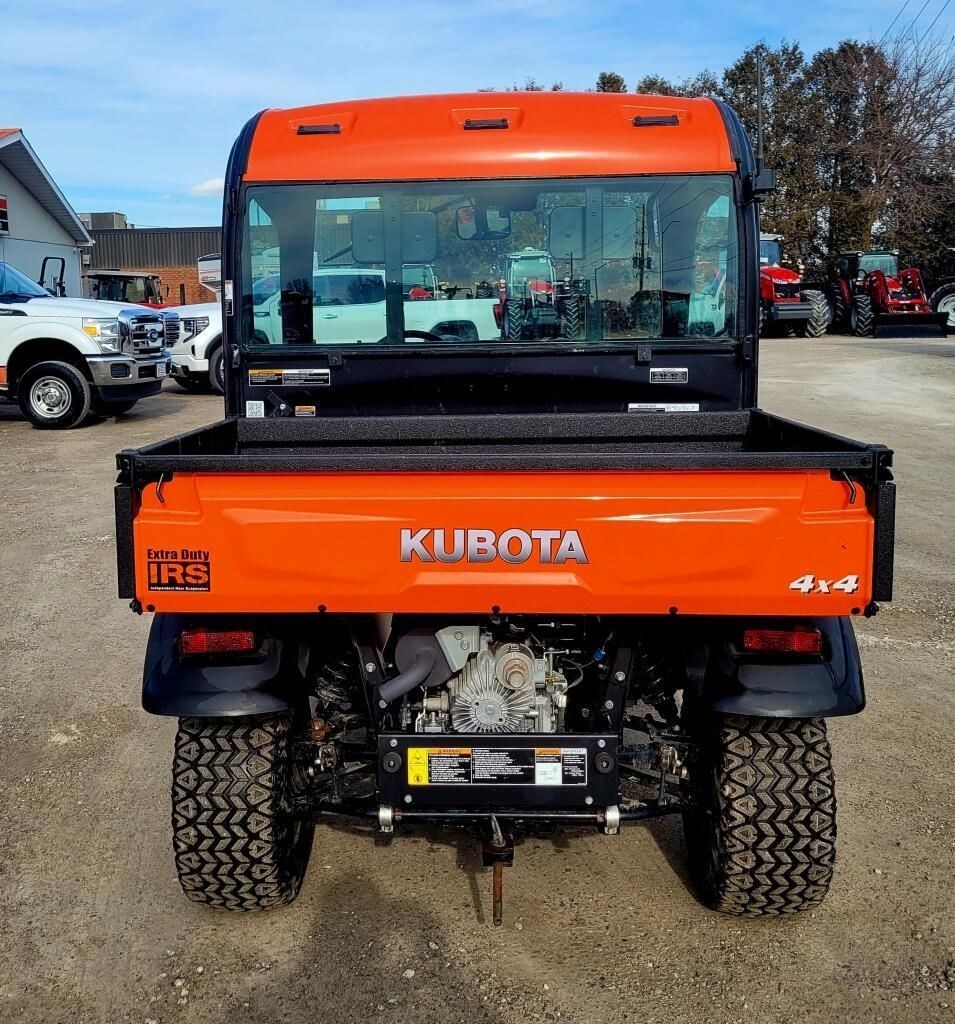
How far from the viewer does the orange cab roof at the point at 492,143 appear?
16.0 ft

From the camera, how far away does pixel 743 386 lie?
16.4 feet

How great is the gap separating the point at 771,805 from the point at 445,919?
1.09m

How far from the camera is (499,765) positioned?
305cm

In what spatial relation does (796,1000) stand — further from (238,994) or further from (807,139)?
(807,139)

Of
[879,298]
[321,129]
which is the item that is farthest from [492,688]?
[879,298]

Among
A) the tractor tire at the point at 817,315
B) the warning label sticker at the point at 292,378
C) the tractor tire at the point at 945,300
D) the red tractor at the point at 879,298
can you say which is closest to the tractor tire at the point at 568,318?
the warning label sticker at the point at 292,378

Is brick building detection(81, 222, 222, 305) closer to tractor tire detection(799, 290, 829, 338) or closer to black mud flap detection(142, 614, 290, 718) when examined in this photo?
tractor tire detection(799, 290, 829, 338)

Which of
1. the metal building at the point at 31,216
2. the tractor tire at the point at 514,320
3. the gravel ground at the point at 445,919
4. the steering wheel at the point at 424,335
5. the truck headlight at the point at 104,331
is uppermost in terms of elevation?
the metal building at the point at 31,216

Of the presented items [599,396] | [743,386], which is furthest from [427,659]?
[743,386]

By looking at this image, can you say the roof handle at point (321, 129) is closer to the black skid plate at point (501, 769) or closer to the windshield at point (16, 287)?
the black skid plate at point (501, 769)

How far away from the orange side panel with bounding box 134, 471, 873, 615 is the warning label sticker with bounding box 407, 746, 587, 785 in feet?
1.47

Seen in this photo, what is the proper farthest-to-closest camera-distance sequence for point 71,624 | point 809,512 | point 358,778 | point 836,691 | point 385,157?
point 71,624 → point 385,157 → point 358,778 → point 836,691 → point 809,512

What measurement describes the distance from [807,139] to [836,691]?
42.0 meters

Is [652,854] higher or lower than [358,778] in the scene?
lower
